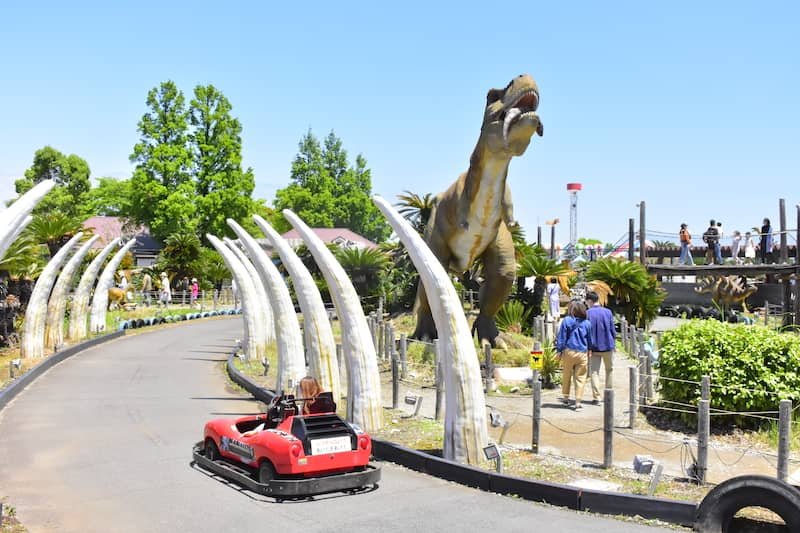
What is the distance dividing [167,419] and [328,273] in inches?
150

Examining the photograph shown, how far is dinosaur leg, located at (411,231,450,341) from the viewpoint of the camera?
1678 cm

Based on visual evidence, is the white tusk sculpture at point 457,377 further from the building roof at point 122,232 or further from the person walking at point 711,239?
the building roof at point 122,232

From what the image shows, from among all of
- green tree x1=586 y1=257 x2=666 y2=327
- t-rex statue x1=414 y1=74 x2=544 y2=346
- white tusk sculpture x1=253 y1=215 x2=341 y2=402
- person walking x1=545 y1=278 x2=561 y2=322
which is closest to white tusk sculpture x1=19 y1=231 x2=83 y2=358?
t-rex statue x1=414 y1=74 x2=544 y2=346

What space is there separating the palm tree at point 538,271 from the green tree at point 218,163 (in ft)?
110

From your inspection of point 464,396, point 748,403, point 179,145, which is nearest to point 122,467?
point 464,396

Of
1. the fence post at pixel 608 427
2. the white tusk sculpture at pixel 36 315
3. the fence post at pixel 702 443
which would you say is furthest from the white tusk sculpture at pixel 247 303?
the fence post at pixel 702 443

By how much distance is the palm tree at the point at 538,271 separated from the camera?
874 inches

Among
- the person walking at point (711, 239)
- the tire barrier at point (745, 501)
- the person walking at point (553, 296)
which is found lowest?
the tire barrier at point (745, 501)

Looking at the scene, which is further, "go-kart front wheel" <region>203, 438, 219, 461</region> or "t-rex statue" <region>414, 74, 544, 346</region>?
"t-rex statue" <region>414, 74, 544, 346</region>

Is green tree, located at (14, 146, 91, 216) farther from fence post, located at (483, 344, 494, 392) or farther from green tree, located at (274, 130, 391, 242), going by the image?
fence post, located at (483, 344, 494, 392)

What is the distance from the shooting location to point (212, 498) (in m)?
8.37

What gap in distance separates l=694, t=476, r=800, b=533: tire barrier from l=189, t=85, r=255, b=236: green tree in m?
47.9

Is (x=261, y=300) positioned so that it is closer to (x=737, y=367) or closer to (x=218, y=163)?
(x=737, y=367)

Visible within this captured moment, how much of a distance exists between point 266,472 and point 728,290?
27.1 m
